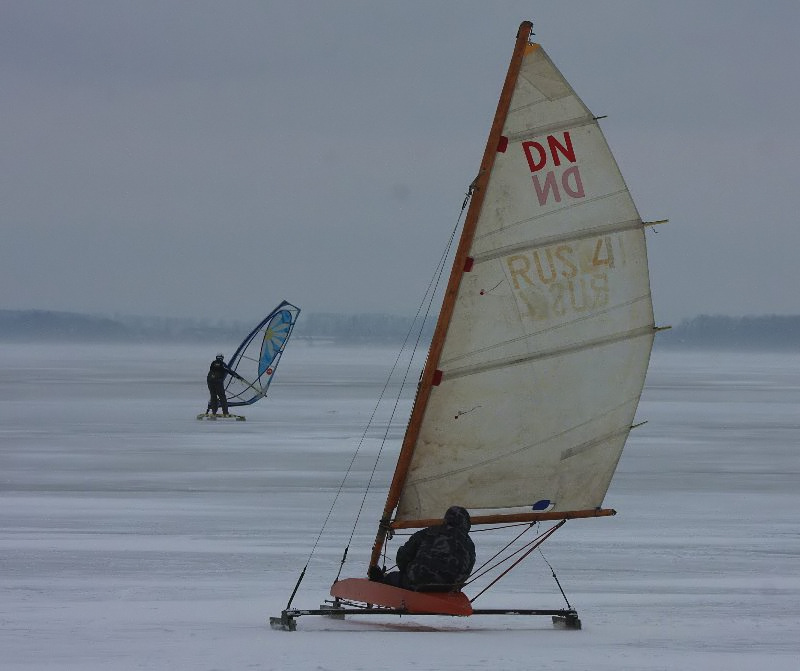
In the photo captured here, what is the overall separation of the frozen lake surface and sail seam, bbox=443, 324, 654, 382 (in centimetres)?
139

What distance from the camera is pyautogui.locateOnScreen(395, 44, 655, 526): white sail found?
29.3ft

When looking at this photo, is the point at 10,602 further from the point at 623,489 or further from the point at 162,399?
the point at 162,399

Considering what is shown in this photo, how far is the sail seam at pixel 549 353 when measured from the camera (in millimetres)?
9016

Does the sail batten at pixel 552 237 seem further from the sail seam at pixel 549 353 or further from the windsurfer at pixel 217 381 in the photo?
the windsurfer at pixel 217 381

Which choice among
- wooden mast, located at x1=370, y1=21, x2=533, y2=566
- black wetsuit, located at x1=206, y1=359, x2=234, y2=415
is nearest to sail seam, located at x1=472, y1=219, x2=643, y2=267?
wooden mast, located at x1=370, y1=21, x2=533, y2=566

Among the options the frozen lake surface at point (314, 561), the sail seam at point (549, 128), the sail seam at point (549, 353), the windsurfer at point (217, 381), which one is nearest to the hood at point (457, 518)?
the frozen lake surface at point (314, 561)

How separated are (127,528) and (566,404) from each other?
5432 millimetres

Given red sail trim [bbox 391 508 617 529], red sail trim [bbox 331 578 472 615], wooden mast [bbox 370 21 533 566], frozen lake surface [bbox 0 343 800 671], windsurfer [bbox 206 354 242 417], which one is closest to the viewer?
frozen lake surface [bbox 0 343 800 671]

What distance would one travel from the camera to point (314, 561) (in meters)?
11.8

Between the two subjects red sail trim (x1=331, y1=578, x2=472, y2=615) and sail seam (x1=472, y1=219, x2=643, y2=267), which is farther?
sail seam (x1=472, y1=219, x2=643, y2=267)

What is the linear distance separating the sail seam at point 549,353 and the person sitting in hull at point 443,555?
752 millimetres

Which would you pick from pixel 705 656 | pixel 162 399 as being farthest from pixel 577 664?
pixel 162 399

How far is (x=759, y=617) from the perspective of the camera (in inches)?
370

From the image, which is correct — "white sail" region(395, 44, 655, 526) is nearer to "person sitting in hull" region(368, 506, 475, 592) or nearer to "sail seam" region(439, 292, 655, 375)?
"sail seam" region(439, 292, 655, 375)
